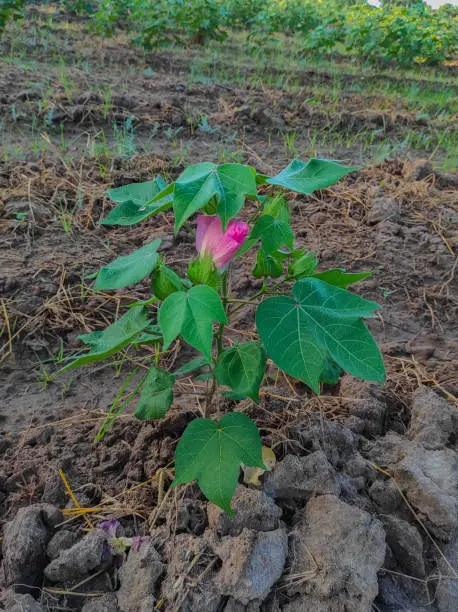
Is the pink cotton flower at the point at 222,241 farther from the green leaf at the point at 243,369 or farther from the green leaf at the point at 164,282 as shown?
the green leaf at the point at 243,369

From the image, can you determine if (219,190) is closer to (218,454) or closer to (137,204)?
(137,204)

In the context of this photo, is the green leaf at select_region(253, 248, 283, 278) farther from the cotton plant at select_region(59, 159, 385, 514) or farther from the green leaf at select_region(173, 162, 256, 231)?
the green leaf at select_region(173, 162, 256, 231)

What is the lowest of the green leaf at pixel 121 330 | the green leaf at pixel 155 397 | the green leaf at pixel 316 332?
the green leaf at pixel 155 397

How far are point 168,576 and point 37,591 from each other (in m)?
0.25

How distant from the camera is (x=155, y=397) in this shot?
1039 mm

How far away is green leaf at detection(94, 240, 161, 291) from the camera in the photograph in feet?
2.74

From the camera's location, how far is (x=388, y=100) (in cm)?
467

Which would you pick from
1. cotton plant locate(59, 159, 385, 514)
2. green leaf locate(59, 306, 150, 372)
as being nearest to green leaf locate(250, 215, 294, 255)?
cotton plant locate(59, 159, 385, 514)

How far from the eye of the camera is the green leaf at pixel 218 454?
86 cm

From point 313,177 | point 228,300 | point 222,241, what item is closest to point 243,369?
point 228,300

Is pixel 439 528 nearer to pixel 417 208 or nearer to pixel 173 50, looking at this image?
pixel 417 208

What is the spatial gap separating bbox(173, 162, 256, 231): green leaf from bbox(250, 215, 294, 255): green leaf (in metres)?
0.09

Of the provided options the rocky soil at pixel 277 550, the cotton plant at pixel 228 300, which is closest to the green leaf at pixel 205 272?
the cotton plant at pixel 228 300

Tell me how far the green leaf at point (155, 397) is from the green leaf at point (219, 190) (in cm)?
40
